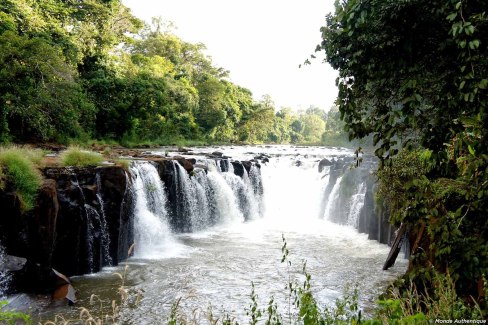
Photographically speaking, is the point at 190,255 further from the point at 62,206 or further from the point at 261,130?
the point at 261,130

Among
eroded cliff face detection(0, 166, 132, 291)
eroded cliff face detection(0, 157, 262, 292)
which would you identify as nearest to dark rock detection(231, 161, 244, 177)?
eroded cliff face detection(0, 157, 262, 292)

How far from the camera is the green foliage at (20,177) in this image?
331 inches

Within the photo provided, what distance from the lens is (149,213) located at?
13.5m

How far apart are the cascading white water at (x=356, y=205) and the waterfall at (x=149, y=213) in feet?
25.7

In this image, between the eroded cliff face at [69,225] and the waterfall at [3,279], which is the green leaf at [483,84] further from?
the eroded cliff face at [69,225]

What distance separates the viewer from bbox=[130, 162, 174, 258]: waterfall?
12.7 m

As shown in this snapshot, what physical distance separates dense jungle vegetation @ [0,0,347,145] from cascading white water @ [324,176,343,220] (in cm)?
755

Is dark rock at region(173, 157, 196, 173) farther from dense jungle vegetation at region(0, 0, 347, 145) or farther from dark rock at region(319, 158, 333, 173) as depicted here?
dark rock at region(319, 158, 333, 173)

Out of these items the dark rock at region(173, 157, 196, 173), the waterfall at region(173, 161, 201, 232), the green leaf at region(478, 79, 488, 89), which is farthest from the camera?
the dark rock at region(173, 157, 196, 173)

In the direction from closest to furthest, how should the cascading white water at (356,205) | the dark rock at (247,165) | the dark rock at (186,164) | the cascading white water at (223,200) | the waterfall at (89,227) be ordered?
the waterfall at (89,227) < the dark rock at (186,164) < the cascading white water at (356,205) < the cascading white water at (223,200) < the dark rock at (247,165)

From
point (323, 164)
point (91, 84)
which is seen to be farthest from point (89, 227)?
point (91, 84)

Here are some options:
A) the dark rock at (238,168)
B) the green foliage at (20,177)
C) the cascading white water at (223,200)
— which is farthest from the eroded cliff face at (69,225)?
the dark rock at (238,168)

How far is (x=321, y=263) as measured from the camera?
11336mm

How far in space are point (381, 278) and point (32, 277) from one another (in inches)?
318
